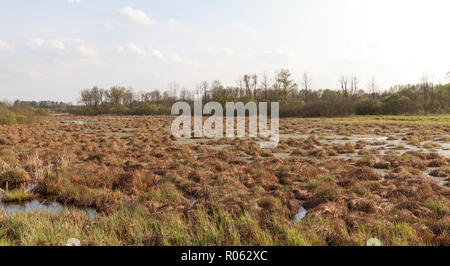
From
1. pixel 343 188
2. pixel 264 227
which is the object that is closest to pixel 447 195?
pixel 343 188

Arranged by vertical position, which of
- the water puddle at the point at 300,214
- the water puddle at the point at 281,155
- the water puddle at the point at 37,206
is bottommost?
the water puddle at the point at 300,214

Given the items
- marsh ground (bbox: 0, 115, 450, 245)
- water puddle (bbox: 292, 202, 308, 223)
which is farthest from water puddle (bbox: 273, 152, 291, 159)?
water puddle (bbox: 292, 202, 308, 223)

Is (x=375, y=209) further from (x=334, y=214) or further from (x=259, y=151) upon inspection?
(x=259, y=151)

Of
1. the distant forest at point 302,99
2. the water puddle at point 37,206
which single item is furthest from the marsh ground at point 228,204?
the distant forest at point 302,99

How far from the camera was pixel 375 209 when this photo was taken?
5.22 metres

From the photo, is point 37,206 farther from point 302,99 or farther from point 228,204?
point 302,99

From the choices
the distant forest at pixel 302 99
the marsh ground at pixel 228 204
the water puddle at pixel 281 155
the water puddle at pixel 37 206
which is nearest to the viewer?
the marsh ground at pixel 228 204

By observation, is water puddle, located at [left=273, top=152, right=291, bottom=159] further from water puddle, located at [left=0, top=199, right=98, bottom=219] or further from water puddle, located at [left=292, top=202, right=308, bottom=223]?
water puddle, located at [left=0, top=199, right=98, bottom=219]

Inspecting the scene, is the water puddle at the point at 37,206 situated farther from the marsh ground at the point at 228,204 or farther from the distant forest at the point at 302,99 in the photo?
the distant forest at the point at 302,99

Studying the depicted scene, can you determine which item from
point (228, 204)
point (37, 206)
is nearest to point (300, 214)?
point (228, 204)

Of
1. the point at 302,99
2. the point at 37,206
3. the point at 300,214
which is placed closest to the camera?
the point at 300,214
